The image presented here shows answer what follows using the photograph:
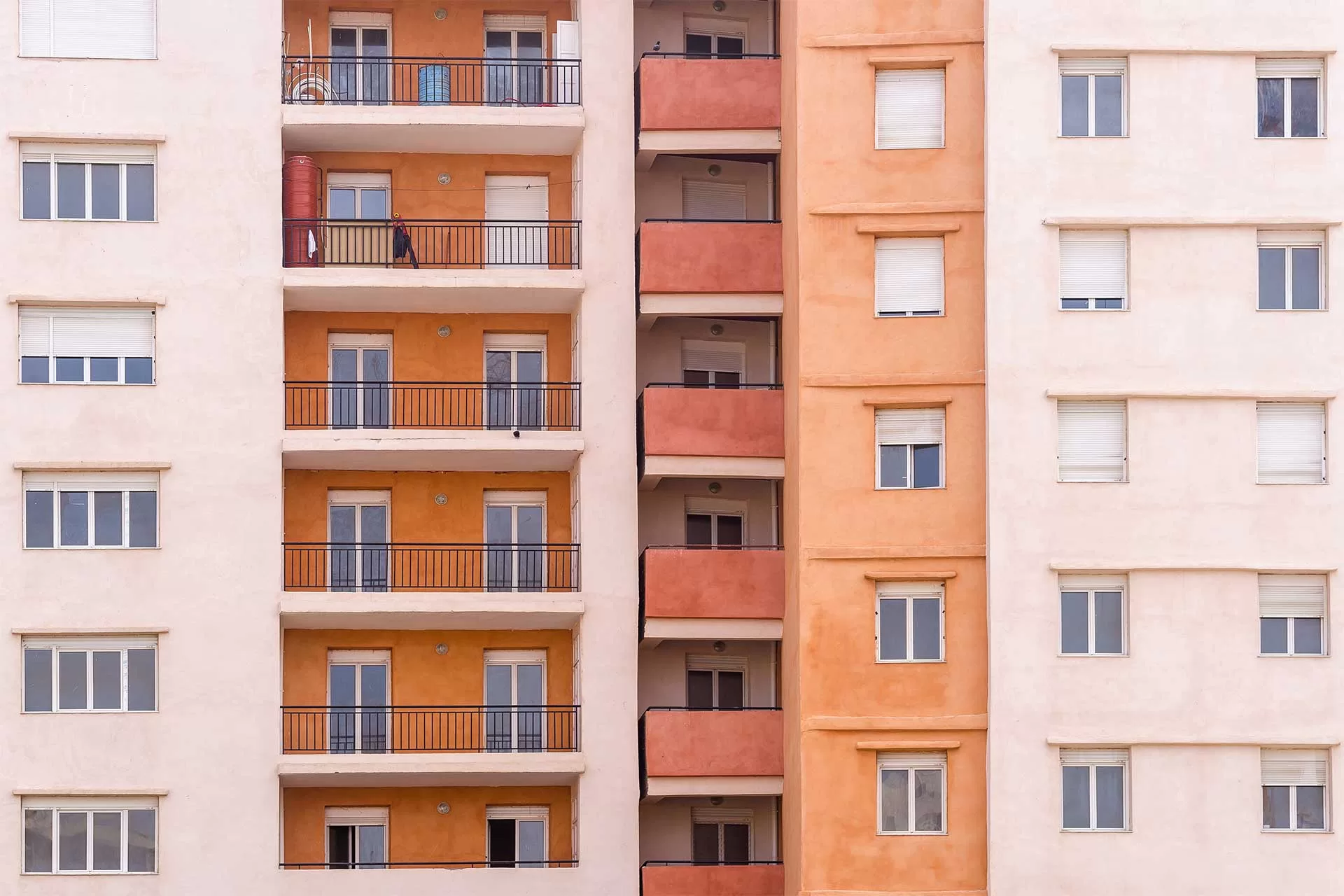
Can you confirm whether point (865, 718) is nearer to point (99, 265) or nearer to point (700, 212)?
point (700, 212)

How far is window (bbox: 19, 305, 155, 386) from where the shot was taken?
39.5 meters

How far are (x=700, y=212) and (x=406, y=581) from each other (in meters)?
8.65

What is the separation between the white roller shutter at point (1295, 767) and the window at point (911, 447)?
23.2 ft

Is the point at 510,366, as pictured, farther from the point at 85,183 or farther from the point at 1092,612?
the point at 1092,612

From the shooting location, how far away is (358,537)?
4075 centimetres

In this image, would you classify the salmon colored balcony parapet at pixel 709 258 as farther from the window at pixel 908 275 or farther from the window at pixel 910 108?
the window at pixel 910 108

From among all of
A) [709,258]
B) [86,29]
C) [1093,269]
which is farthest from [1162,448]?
[86,29]

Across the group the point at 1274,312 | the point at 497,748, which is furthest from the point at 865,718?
the point at 1274,312

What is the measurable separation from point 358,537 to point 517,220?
646 cm

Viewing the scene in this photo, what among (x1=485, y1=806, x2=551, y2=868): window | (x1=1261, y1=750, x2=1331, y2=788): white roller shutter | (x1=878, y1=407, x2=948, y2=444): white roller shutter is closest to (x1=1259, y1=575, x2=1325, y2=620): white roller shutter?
(x1=1261, y1=750, x2=1331, y2=788): white roller shutter

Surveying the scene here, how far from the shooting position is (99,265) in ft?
129

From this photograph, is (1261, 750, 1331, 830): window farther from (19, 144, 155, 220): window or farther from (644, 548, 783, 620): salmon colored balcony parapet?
(19, 144, 155, 220): window

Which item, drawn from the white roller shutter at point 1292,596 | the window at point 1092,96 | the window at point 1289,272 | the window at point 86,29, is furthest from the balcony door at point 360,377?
the white roller shutter at point 1292,596

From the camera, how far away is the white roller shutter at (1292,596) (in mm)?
36750
